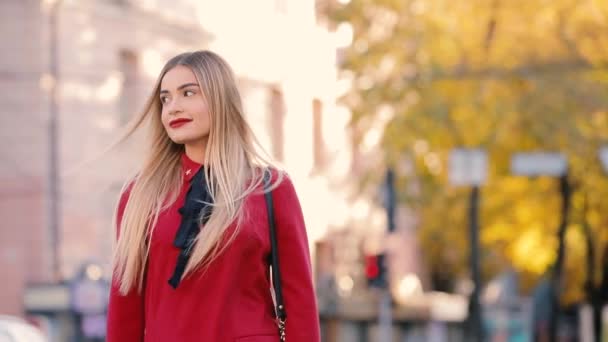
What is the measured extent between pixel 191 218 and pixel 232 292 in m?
0.23

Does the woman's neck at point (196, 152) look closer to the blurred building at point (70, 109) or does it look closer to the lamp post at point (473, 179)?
the blurred building at point (70, 109)

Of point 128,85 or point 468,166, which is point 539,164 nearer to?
point 468,166

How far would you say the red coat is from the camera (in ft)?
14.7

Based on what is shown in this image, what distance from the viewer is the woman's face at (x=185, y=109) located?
180 inches

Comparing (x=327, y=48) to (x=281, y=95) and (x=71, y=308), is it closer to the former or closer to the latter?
(x=281, y=95)

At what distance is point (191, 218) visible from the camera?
4.52 m

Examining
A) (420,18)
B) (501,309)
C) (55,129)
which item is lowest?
(501,309)

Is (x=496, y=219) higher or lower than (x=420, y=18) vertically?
lower

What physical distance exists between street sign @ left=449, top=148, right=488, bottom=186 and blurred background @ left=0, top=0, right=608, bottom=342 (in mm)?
29

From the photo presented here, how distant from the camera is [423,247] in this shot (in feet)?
136

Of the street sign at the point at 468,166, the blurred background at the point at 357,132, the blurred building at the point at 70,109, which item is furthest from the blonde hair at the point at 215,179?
the street sign at the point at 468,166

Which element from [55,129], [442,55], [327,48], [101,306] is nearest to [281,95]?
[327,48]

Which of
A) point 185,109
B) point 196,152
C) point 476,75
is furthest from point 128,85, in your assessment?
point 185,109

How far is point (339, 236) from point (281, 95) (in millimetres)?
5952
